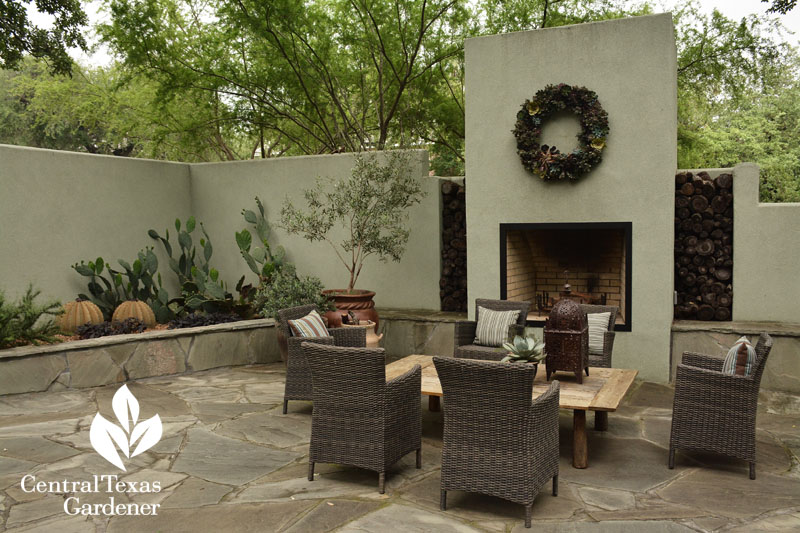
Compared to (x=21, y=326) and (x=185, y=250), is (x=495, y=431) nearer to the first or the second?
(x=21, y=326)

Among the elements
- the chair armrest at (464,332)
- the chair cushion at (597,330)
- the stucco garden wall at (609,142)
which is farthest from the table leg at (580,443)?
the stucco garden wall at (609,142)

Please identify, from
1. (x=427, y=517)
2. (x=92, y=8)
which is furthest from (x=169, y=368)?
(x=92, y=8)

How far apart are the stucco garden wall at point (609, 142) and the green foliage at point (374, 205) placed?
3.45 feet

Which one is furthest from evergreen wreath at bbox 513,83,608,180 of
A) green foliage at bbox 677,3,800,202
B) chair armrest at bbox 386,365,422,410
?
green foliage at bbox 677,3,800,202

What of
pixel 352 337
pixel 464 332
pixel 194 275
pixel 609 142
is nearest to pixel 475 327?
pixel 464 332

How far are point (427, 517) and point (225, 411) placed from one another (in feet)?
8.62

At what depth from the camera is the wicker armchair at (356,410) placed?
378 centimetres

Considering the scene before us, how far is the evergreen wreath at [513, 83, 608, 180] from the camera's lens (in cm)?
645

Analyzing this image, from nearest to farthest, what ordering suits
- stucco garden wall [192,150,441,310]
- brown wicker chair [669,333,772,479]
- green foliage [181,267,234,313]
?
1. brown wicker chair [669,333,772,479]
2. green foliage [181,267,234,313]
3. stucco garden wall [192,150,441,310]

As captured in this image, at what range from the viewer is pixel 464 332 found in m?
6.11

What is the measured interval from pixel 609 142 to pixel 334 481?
4320 mm

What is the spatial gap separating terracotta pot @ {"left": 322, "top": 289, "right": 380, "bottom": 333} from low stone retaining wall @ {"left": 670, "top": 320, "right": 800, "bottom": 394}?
3.19 metres

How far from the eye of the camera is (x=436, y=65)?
11836mm

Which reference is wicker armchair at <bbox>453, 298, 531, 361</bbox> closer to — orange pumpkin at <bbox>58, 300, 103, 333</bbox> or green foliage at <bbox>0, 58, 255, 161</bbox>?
orange pumpkin at <bbox>58, 300, 103, 333</bbox>
